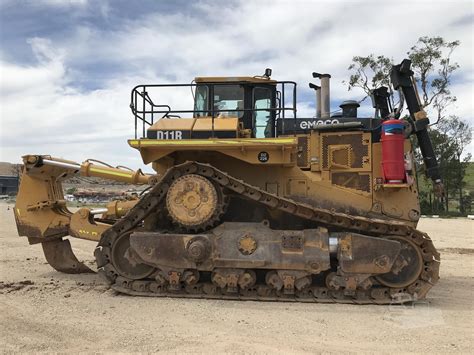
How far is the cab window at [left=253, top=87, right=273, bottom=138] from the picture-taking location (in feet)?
26.1

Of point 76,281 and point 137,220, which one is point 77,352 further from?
point 76,281

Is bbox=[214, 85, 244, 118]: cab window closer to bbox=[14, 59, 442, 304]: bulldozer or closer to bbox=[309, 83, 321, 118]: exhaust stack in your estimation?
bbox=[14, 59, 442, 304]: bulldozer

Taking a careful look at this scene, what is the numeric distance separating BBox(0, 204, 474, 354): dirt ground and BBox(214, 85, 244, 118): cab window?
3499 millimetres

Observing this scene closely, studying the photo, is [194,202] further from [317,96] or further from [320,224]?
[317,96]

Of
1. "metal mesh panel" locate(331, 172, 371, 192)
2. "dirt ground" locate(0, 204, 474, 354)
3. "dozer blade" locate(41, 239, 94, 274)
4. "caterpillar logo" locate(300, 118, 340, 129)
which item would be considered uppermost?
"caterpillar logo" locate(300, 118, 340, 129)

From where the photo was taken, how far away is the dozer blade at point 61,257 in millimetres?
8820

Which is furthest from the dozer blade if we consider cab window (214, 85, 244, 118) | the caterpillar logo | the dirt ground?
the caterpillar logo

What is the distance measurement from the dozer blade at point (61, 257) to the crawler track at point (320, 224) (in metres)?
2.10

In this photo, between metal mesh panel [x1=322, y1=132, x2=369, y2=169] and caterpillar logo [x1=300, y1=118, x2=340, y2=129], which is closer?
metal mesh panel [x1=322, y1=132, x2=369, y2=169]

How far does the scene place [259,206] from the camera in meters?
7.50

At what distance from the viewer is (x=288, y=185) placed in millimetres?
7832

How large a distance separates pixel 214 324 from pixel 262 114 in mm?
3930

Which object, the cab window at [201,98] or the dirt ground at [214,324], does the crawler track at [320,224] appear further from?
the cab window at [201,98]

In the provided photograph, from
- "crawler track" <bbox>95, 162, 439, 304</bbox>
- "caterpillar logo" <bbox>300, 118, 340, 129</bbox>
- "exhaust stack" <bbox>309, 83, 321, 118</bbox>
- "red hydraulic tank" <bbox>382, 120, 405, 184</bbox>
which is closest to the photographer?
"crawler track" <bbox>95, 162, 439, 304</bbox>
